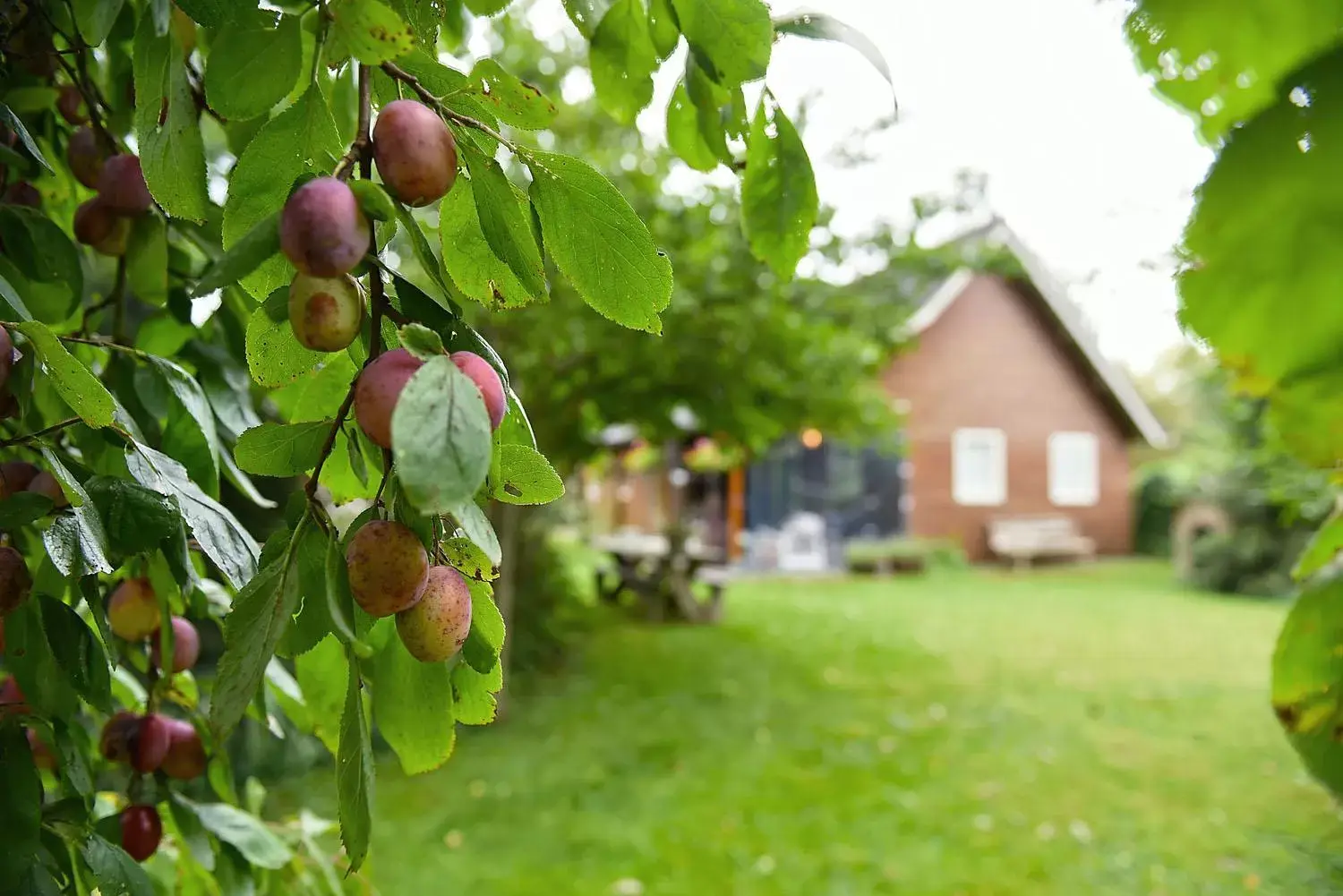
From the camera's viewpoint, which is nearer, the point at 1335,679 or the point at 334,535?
the point at 1335,679

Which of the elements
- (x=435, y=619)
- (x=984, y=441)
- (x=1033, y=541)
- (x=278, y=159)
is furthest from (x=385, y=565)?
(x=984, y=441)

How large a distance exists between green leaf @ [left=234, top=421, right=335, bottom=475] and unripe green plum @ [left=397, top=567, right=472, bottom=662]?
12cm

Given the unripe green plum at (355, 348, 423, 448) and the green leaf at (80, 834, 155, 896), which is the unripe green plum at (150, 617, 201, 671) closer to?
the green leaf at (80, 834, 155, 896)

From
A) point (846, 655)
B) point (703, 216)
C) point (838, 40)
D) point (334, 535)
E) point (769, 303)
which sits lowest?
point (846, 655)

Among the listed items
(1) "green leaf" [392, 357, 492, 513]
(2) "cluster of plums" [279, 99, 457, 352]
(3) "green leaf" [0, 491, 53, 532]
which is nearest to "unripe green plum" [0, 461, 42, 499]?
(3) "green leaf" [0, 491, 53, 532]

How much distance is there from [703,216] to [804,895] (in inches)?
162

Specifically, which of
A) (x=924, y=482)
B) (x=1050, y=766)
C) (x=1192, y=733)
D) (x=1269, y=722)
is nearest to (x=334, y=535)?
(x=1050, y=766)

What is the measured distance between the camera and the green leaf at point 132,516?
613mm

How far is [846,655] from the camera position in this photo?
8969 millimetres

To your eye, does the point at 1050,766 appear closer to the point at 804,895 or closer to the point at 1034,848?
the point at 1034,848

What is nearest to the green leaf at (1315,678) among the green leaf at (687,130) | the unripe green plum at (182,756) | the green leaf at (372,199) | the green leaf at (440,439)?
the green leaf at (440,439)

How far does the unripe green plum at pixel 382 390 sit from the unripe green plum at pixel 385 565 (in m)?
0.06

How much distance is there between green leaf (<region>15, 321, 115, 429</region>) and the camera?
0.56m

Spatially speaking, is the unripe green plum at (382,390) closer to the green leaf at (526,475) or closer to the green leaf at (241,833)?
the green leaf at (526,475)
